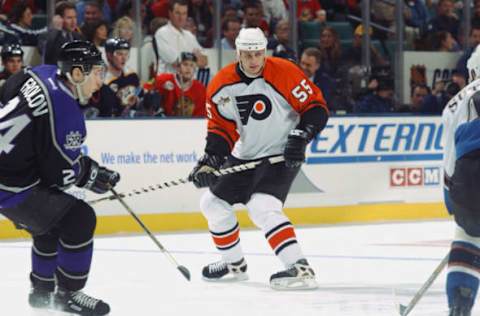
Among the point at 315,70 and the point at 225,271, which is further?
the point at 315,70

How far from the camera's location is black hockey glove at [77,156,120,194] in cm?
468

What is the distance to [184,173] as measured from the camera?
27.0 feet

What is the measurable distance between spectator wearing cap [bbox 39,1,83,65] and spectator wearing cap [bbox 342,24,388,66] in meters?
2.58

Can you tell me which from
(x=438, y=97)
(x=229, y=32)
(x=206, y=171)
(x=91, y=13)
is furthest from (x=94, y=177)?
(x=438, y=97)

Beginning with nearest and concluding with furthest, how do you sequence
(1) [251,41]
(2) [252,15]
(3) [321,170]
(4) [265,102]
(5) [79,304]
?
(5) [79,304], (1) [251,41], (4) [265,102], (3) [321,170], (2) [252,15]

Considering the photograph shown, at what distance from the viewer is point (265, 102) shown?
223 inches

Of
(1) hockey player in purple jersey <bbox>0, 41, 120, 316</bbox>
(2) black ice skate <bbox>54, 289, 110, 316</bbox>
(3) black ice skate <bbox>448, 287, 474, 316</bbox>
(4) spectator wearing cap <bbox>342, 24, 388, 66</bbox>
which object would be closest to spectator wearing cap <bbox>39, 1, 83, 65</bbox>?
(4) spectator wearing cap <bbox>342, 24, 388, 66</bbox>

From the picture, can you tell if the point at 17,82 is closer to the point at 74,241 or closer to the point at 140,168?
the point at 74,241

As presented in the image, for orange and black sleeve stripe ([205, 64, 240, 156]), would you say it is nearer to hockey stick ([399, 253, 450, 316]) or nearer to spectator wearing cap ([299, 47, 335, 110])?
hockey stick ([399, 253, 450, 316])

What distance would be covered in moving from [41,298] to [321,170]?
437 centimetres

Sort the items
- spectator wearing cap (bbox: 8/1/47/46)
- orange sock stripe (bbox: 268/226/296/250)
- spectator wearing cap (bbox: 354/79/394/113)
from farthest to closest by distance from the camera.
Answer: spectator wearing cap (bbox: 354/79/394/113), spectator wearing cap (bbox: 8/1/47/46), orange sock stripe (bbox: 268/226/296/250)

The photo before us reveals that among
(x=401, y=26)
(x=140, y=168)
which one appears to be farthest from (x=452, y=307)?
(x=401, y=26)

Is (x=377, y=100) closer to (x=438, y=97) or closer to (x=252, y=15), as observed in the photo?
(x=438, y=97)

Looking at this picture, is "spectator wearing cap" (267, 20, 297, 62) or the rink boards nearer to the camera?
the rink boards
